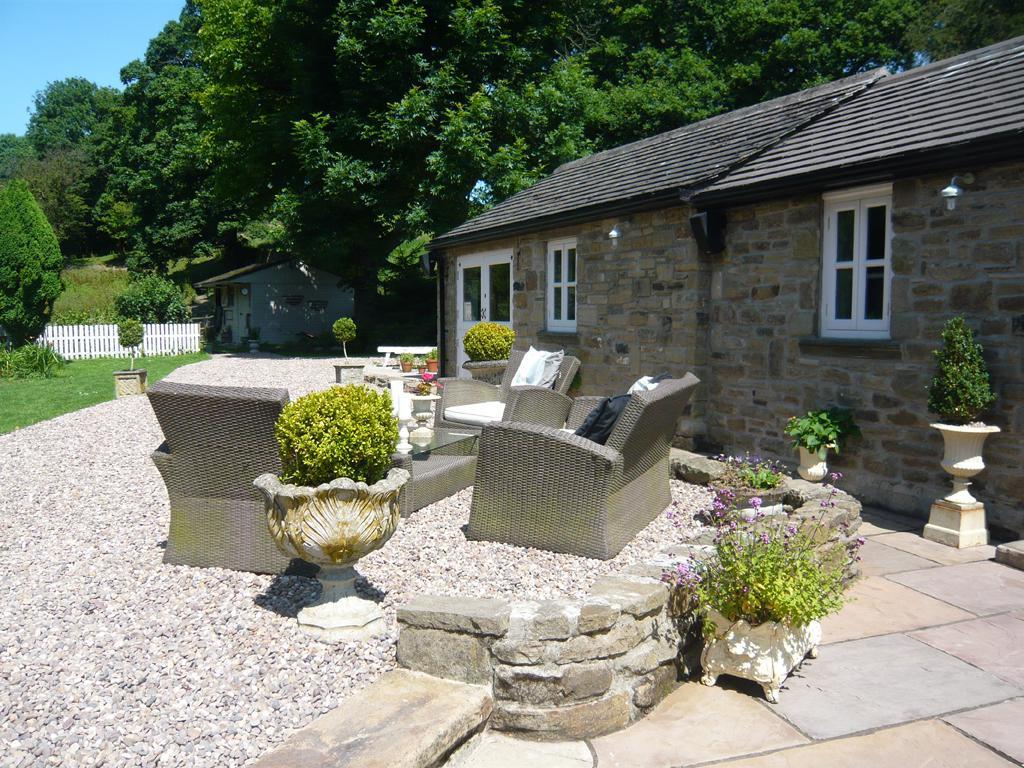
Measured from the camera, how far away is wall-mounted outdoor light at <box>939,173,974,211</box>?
5.34 m

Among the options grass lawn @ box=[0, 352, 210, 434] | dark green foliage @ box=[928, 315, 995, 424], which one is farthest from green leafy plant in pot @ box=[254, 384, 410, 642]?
grass lawn @ box=[0, 352, 210, 434]

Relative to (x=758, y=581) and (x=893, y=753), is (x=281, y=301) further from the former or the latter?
(x=893, y=753)

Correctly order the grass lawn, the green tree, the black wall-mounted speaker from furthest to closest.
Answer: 1. the green tree
2. the grass lawn
3. the black wall-mounted speaker

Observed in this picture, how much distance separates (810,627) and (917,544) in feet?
8.24

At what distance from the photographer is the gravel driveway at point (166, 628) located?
104 inches

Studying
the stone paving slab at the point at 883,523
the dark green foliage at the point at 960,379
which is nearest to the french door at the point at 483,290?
the stone paving slab at the point at 883,523

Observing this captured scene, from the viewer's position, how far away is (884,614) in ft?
13.1

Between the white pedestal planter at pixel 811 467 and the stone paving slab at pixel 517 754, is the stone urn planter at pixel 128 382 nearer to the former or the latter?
the white pedestal planter at pixel 811 467

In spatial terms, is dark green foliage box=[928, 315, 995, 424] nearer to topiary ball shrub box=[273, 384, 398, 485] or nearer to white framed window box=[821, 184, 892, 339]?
white framed window box=[821, 184, 892, 339]

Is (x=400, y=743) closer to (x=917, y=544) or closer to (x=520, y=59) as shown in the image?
(x=917, y=544)

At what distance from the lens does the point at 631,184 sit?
952 centimetres

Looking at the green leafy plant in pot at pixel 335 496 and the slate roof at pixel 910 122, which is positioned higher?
the slate roof at pixel 910 122

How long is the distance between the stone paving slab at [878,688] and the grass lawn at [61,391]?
10344 mm

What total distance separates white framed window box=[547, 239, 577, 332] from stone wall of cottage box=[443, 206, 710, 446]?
13 cm
